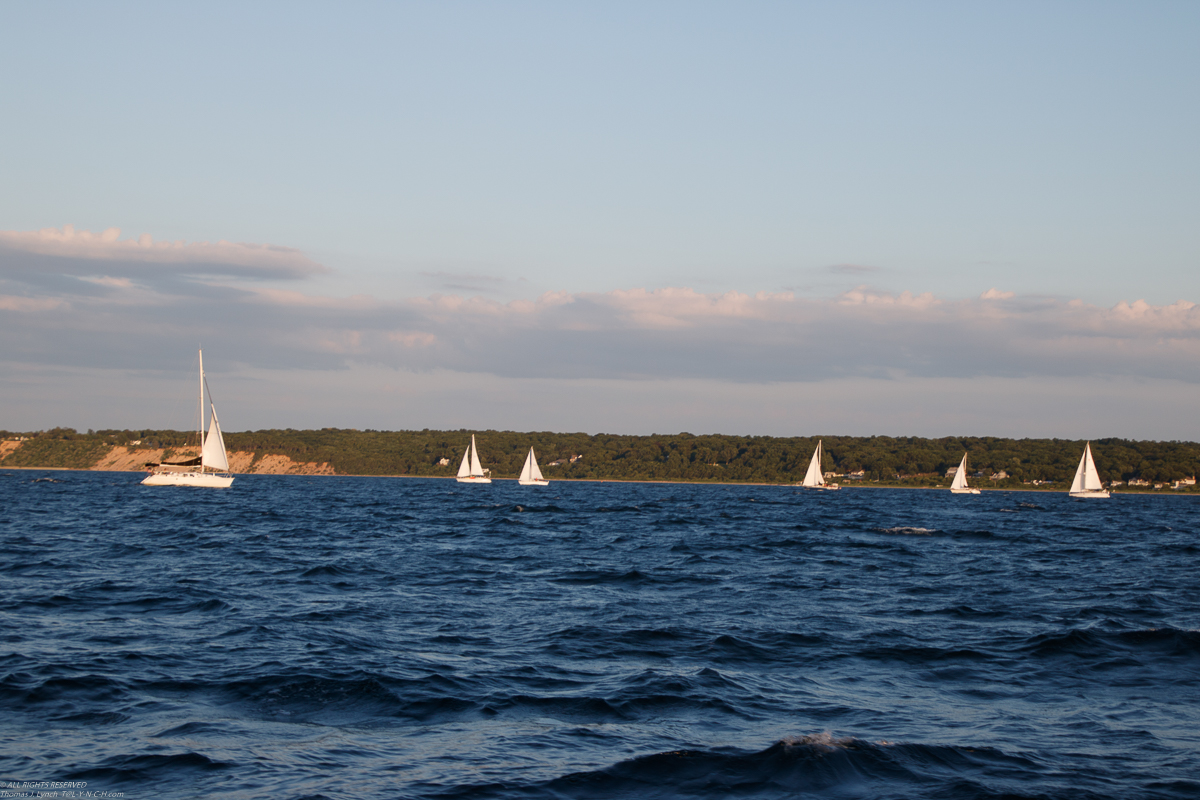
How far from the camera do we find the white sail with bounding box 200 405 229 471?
379 ft

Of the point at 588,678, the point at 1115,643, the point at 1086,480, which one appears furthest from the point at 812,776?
the point at 1086,480

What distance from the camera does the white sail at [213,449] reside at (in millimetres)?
115500

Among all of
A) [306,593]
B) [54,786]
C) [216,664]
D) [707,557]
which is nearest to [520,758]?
[54,786]

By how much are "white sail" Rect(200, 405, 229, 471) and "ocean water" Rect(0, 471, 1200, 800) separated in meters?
81.1

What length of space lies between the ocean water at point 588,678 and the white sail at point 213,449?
3194 inches

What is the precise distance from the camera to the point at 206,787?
1087 centimetres

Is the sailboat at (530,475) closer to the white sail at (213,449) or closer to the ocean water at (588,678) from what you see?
the white sail at (213,449)

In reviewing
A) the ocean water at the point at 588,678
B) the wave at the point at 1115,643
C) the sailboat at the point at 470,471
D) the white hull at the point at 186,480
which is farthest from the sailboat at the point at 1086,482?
the wave at the point at 1115,643

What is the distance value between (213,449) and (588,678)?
369 feet

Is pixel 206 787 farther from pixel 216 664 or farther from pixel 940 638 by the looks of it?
pixel 940 638

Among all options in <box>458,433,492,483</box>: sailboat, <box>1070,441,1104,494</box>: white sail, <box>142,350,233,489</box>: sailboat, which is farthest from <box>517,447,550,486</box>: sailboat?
<box>1070,441,1104,494</box>: white sail

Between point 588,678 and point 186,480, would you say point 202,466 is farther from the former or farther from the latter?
point 588,678

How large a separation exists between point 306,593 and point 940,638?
18.3 m

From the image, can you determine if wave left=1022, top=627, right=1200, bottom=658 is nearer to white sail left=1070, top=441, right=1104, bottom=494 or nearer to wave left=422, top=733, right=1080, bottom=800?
wave left=422, top=733, right=1080, bottom=800
